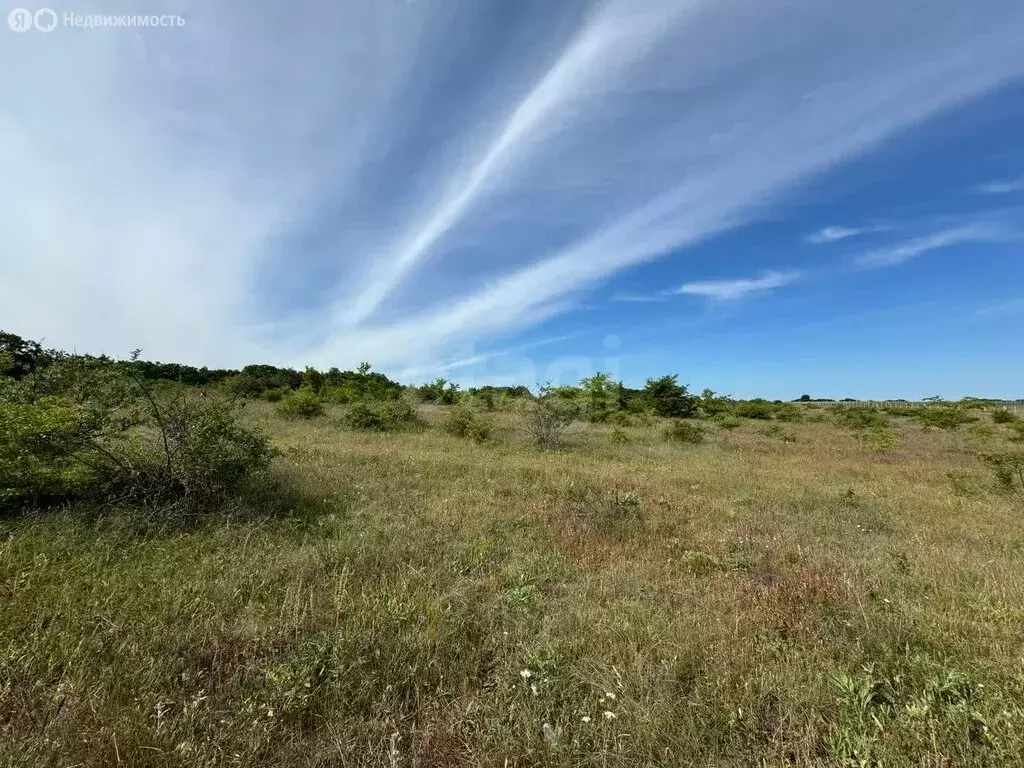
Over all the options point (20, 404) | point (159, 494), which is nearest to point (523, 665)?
point (159, 494)

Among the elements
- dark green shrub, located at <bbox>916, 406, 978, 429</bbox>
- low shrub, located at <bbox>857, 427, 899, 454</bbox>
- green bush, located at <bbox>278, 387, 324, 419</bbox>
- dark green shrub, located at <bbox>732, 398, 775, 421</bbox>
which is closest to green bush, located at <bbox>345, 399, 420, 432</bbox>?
green bush, located at <bbox>278, 387, 324, 419</bbox>

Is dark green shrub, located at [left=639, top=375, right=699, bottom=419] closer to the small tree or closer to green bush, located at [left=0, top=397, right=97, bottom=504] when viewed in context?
the small tree

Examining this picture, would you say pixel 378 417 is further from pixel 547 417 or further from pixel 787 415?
pixel 787 415

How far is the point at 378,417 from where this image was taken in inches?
817

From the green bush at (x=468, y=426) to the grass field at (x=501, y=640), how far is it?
10.5 m

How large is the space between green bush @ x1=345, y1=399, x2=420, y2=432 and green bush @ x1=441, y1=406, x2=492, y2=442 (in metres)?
2.20

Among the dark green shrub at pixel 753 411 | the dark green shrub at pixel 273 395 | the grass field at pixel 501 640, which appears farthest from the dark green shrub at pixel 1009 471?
the dark green shrub at pixel 273 395

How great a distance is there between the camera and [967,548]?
646cm

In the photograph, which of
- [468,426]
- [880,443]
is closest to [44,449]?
[468,426]

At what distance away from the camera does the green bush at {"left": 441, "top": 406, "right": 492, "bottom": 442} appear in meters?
18.2

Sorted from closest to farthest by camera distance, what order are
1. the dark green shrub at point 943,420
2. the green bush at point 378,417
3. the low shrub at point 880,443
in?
the low shrub at point 880,443 → the green bush at point 378,417 → the dark green shrub at point 943,420

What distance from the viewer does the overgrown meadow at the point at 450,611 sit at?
261 cm

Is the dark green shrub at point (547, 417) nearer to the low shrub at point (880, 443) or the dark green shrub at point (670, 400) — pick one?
the low shrub at point (880, 443)

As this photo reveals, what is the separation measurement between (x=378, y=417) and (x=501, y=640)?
18.0 meters
